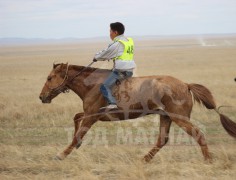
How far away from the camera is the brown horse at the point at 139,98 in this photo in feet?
24.1

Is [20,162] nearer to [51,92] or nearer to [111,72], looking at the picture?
[51,92]

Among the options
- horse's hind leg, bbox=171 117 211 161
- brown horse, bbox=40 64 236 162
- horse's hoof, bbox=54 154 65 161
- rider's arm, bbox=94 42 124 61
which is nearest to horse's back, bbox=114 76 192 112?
brown horse, bbox=40 64 236 162

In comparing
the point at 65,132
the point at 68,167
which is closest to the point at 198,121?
the point at 65,132

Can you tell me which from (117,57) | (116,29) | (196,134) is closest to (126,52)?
(117,57)

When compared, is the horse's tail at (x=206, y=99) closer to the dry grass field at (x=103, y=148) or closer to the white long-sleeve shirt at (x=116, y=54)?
the dry grass field at (x=103, y=148)

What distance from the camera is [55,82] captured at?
7.98 m

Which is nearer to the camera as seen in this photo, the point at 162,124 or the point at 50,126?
the point at 162,124

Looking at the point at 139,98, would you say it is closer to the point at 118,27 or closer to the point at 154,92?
the point at 154,92

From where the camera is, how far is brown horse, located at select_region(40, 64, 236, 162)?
734cm

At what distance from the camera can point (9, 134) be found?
10.5m

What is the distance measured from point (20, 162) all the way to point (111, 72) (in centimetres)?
228

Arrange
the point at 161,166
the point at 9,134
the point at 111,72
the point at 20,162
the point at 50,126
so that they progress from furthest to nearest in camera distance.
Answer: the point at 50,126, the point at 9,134, the point at 111,72, the point at 20,162, the point at 161,166

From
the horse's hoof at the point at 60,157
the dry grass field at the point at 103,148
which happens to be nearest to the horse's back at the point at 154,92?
the dry grass field at the point at 103,148

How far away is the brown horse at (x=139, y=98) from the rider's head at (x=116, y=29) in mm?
736
